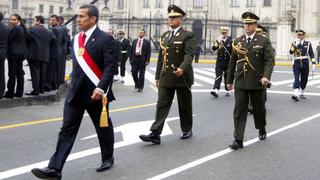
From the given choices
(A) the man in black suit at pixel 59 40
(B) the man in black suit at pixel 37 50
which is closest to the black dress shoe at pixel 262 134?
(B) the man in black suit at pixel 37 50

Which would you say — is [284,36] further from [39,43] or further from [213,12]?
[39,43]

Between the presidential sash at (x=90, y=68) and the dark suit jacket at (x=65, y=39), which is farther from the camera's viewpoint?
the dark suit jacket at (x=65, y=39)

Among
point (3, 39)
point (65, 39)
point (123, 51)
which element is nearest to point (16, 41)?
point (3, 39)

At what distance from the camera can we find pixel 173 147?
8406 mm

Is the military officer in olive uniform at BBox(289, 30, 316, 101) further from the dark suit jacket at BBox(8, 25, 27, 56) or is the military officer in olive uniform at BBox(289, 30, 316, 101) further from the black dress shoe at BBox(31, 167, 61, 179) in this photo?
the black dress shoe at BBox(31, 167, 61, 179)

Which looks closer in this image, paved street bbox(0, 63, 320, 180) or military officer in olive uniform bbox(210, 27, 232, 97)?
paved street bbox(0, 63, 320, 180)

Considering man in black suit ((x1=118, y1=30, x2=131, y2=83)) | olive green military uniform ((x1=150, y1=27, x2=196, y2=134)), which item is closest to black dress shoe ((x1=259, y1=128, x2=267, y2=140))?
olive green military uniform ((x1=150, y1=27, x2=196, y2=134))

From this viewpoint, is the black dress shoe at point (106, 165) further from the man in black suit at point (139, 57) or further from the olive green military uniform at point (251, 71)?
the man in black suit at point (139, 57)

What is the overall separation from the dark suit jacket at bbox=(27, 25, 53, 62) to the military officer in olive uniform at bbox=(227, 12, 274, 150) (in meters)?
5.63

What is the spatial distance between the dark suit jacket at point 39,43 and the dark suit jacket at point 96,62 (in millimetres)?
6648

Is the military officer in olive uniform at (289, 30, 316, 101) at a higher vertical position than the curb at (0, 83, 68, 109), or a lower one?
higher

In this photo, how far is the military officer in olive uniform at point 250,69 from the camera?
8.69 metres

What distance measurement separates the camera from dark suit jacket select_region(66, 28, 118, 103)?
648 cm

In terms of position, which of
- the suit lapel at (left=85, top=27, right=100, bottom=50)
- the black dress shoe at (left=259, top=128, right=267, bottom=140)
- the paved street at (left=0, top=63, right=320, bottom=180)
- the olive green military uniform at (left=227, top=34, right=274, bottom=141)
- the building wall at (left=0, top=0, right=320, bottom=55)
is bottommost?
the paved street at (left=0, top=63, right=320, bottom=180)
